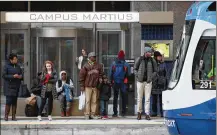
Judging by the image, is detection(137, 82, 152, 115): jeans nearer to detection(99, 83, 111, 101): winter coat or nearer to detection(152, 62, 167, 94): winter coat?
detection(152, 62, 167, 94): winter coat

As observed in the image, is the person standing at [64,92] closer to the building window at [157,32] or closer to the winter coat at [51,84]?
the winter coat at [51,84]

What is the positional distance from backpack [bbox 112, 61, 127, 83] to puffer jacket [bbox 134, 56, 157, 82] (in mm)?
804

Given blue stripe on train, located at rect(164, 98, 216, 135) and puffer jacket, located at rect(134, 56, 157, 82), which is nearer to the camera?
blue stripe on train, located at rect(164, 98, 216, 135)

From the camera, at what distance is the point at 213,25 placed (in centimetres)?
883

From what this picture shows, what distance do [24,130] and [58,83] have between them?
229 centimetres

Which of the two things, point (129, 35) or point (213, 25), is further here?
point (129, 35)

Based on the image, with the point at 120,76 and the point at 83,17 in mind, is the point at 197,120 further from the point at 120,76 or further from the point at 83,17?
the point at 83,17

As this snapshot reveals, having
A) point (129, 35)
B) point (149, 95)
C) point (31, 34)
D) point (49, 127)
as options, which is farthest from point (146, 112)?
A: point (31, 34)

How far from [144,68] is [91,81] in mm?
1388

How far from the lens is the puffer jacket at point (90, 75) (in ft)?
44.9

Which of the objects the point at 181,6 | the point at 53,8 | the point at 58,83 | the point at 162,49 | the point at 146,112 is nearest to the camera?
the point at 146,112

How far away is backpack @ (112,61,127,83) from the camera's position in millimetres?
14164

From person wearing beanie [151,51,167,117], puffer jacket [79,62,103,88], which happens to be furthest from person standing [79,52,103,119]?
person wearing beanie [151,51,167,117]

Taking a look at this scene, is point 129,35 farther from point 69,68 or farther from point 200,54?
point 200,54
